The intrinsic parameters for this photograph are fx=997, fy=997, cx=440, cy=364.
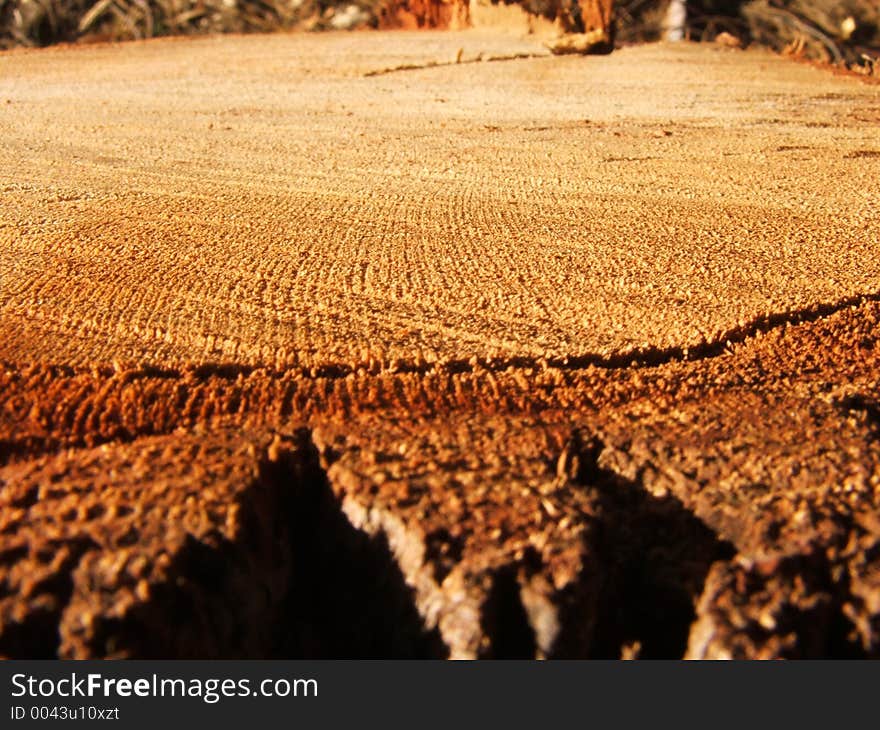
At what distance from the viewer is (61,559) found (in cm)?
70

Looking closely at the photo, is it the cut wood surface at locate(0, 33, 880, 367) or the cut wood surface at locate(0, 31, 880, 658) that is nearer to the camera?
the cut wood surface at locate(0, 31, 880, 658)

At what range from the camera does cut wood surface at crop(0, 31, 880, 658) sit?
2.43ft

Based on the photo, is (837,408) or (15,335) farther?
(15,335)

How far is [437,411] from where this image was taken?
2.94 feet

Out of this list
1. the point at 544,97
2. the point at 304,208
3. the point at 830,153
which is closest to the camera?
the point at 304,208

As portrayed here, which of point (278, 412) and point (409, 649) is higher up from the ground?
point (278, 412)

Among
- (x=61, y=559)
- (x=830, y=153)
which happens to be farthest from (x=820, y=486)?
(x=830, y=153)

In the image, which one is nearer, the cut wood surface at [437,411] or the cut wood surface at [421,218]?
the cut wood surface at [437,411]

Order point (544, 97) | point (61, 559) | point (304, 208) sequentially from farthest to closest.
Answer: point (544, 97)
point (304, 208)
point (61, 559)

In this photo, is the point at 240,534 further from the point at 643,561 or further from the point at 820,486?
the point at 820,486

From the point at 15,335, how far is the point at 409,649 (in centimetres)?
54

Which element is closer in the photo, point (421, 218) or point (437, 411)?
point (437, 411)

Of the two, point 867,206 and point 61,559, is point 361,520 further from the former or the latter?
point 867,206

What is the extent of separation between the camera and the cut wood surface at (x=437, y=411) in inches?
29.1
